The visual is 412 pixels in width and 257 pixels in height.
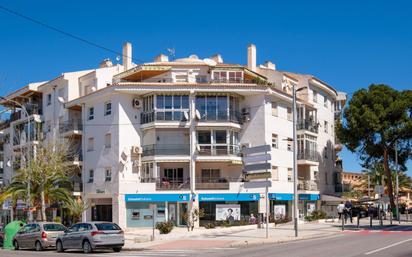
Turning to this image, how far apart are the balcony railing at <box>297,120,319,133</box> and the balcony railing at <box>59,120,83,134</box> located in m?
20.1

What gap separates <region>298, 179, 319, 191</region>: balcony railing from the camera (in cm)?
5403

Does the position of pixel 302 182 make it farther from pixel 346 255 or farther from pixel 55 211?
pixel 346 255

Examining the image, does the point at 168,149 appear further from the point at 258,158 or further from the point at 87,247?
the point at 87,247

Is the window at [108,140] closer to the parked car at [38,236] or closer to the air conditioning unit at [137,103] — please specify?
the air conditioning unit at [137,103]

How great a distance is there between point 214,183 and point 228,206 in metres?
2.30

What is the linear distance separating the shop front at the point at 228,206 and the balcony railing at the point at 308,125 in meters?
9.98

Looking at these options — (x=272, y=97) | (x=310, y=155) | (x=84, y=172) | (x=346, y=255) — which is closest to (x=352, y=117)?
Answer: (x=310, y=155)

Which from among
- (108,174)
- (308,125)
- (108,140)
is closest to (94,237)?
(108,174)

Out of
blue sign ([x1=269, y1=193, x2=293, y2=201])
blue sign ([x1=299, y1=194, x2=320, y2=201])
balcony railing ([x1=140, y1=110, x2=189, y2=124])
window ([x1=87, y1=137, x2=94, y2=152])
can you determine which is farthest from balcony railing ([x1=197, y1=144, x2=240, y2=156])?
window ([x1=87, y1=137, x2=94, y2=152])

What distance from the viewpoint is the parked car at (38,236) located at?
30.4 metres

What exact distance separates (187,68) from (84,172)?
12.9 meters

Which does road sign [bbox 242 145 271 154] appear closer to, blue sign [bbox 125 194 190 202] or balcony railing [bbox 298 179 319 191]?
blue sign [bbox 125 194 190 202]

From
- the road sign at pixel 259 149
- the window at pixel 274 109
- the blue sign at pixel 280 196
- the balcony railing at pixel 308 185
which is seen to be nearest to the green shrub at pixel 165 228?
the road sign at pixel 259 149

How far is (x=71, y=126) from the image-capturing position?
54844 mm
